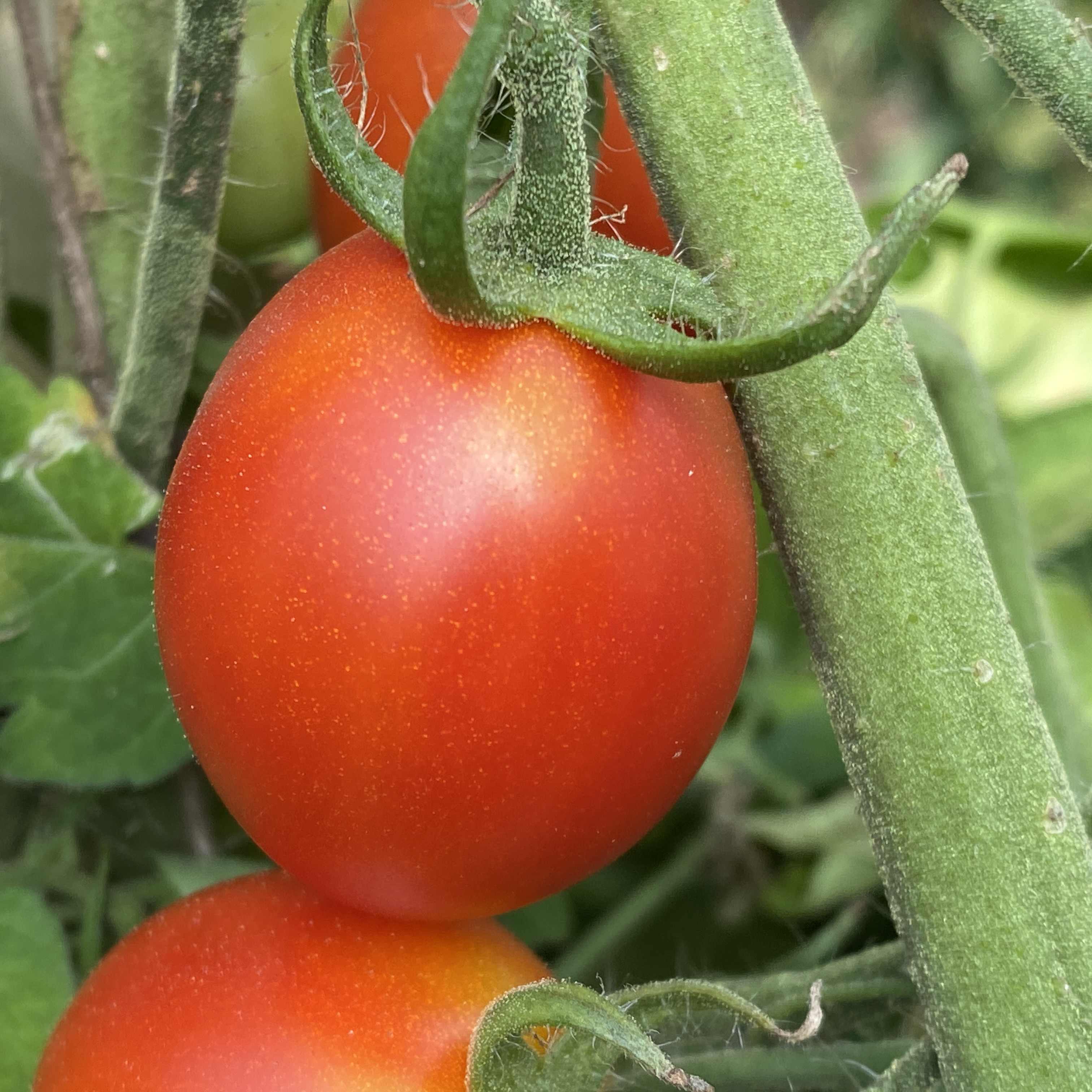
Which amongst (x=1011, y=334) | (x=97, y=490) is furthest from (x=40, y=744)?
(x=1011, y=334)

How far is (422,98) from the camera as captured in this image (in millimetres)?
435

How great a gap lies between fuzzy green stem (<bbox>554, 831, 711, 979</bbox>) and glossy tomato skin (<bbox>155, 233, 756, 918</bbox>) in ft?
1.04

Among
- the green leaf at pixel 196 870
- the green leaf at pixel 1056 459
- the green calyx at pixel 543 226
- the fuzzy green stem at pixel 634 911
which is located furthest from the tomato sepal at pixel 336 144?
the green leaf at pixel 1056 459

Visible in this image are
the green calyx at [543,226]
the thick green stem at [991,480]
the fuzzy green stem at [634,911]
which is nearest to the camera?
the green calyx at [543,226]

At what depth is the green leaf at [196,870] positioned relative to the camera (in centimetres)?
50

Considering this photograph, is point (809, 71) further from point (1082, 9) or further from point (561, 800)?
point (561, 800)

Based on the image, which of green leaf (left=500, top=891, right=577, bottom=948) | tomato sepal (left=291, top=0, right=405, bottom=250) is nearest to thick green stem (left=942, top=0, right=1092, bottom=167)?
tomato sepal (left=291, top=0, right=405, bottom=250)

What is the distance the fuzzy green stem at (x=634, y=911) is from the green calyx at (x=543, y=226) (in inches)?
15.3

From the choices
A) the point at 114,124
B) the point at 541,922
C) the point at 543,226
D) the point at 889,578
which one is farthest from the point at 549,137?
the point at 541,922

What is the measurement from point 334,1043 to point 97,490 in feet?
0.71

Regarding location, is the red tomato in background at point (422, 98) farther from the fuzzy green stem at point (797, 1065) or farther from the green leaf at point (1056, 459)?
the green leaf at point (1056, 459)

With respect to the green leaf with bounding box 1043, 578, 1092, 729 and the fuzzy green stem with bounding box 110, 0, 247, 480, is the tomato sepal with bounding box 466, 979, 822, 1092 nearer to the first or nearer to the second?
the fuzzy green stem with bounding box 110, 0, 247, 480

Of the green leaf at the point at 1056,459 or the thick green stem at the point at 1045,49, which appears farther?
Answer: the green leaf at the point at 1056,459

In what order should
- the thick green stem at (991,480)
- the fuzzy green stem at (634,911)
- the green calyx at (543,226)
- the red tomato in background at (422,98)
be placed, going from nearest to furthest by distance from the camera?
1. the green calyx at (543,226)
2. the red tomato in background at (422,98)
3. the thick green stem at (991,480)
4. the fuzzy green stem at (634,911)
